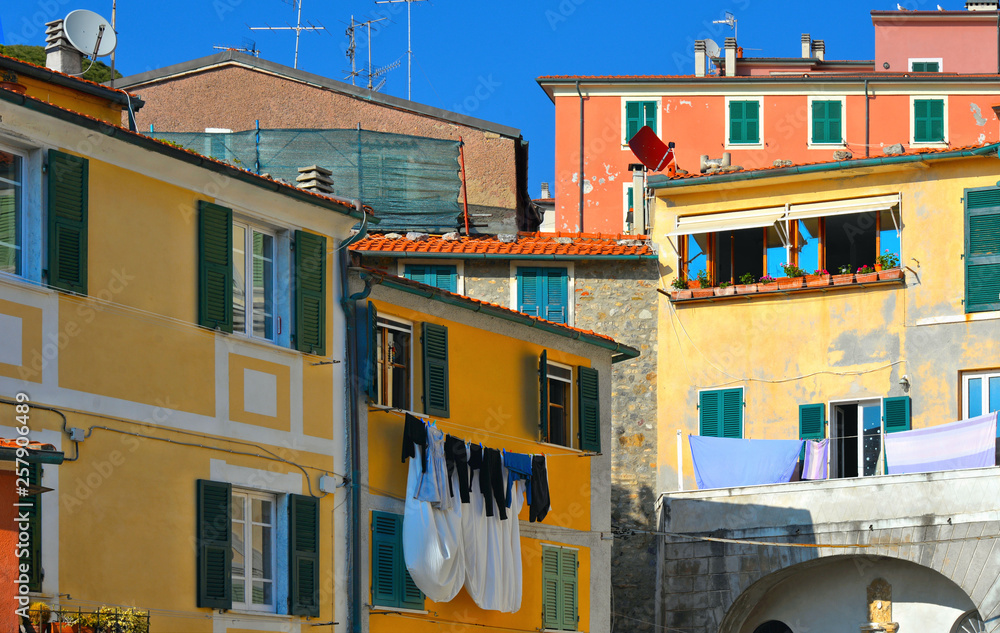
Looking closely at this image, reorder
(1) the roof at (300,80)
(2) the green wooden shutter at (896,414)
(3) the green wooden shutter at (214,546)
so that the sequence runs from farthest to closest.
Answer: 1. (1) the roof at (300,80)
2. (2) the green wooden shutter at (896,414)
3. (3) the green wooden shutter at (214,546)

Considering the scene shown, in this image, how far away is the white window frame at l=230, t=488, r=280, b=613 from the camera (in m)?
16.7

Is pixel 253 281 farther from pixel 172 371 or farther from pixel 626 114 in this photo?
pixel 626 114

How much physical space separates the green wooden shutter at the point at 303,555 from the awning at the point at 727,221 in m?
13.6

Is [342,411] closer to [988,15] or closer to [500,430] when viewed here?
[500,430]

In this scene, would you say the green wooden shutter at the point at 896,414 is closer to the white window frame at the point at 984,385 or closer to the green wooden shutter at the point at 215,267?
the white window frame at the point at 984,385

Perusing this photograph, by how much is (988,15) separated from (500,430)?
31.5 m

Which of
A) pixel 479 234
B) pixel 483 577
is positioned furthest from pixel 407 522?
pixel 479 234

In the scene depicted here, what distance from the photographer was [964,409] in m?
27.2

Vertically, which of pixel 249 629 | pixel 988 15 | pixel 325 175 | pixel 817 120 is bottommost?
pixel 249 629

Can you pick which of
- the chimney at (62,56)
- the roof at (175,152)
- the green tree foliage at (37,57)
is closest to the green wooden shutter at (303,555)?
the roof at (175,152)

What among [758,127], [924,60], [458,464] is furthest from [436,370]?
[924,60]

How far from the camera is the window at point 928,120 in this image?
1628 inches

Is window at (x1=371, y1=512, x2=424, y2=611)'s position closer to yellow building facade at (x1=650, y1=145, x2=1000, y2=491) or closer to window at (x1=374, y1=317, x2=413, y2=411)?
window at (x1=374, y1=317, x2=413, y2=411)

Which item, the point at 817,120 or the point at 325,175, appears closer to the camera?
the point at 325,175
